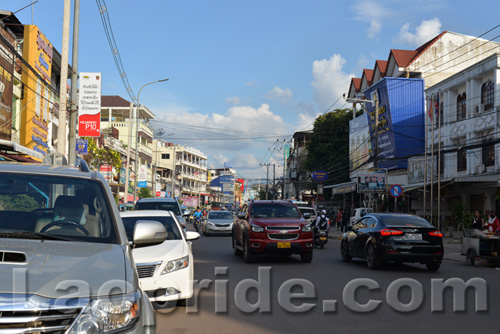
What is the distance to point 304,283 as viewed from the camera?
12.0m

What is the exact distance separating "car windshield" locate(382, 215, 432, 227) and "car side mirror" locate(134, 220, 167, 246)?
11199mm

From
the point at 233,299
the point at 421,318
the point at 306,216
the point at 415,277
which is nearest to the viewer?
the point at 421,318

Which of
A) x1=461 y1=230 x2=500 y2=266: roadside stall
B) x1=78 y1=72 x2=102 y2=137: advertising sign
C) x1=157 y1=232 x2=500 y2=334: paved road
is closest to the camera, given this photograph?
x1=157 y1=232 x2=500 y2=334: paved road

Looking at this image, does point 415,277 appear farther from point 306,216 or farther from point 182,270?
point 182,270

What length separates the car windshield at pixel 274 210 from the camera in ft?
56.7

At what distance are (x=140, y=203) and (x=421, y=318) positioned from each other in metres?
13.3

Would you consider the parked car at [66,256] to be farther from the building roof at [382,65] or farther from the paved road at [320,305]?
the building roof at [382,65]

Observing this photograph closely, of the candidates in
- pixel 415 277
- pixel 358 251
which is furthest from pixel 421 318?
pixel 358 251

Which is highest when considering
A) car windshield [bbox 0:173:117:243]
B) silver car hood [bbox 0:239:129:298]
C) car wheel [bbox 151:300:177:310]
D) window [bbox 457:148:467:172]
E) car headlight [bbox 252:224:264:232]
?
window [bbox 457:148:467:172]

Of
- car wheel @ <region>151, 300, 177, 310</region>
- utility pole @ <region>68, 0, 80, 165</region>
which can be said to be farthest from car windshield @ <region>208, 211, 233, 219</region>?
car wheel @ <region>151, 300, 177, 310</region>

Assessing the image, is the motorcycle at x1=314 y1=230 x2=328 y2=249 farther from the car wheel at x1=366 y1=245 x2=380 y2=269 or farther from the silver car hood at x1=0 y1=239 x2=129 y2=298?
the silver car hood at x1=0 y1=239 x2=129 y2=298

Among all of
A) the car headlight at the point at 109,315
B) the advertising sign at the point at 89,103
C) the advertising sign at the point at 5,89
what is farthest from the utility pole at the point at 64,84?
the car headlight at the point at 109,315

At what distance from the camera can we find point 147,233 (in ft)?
15.7

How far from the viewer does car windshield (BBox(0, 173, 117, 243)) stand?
14.9ft
